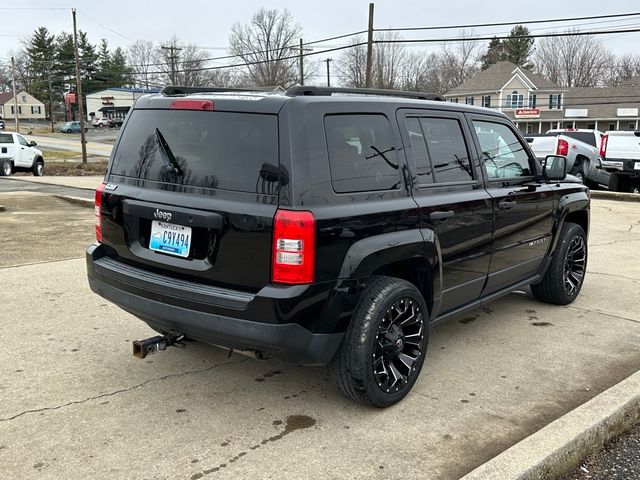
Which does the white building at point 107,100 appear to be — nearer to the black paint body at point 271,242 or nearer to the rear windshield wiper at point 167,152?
the rear windshield wiper at point 167,152

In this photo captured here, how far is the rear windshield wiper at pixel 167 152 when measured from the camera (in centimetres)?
332

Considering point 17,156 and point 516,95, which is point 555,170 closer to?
point 17,156

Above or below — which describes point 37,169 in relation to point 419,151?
below

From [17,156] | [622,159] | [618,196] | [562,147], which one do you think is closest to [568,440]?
[618,196]

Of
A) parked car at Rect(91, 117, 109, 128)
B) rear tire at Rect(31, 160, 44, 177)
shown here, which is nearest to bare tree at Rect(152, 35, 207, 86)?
parked car at Rect(91, 117, 109, 128)

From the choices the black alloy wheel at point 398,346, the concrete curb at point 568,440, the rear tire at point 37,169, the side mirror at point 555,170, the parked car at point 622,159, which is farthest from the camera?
the rear tire at point 37,169

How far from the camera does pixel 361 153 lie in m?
3.34

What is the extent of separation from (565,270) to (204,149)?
12.7 feet

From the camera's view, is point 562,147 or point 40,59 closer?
point 562,147

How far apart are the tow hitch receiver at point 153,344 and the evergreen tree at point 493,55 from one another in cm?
8608

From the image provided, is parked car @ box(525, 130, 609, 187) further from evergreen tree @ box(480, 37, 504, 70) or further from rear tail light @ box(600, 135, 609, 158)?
evergreen tree @ box(480, 37, 504, 70)

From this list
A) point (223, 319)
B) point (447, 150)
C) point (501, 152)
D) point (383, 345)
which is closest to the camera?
point (223, 319)

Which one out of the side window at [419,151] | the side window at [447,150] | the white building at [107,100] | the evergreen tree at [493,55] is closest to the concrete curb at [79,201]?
the side window at [447,150]

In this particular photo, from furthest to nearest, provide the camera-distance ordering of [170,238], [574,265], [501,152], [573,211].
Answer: [574,265] → [573,211] → [501,152] → [170,238]
